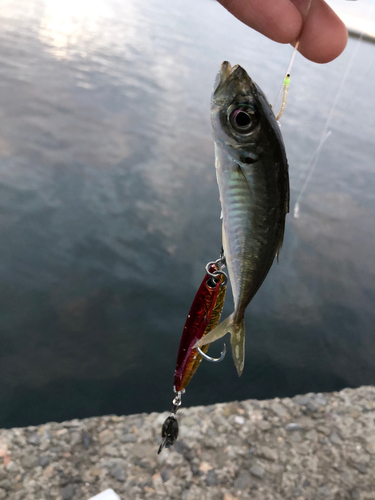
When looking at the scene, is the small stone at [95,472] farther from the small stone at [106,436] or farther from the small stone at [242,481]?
the small stone at [242,481]

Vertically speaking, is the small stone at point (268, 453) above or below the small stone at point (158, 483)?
above

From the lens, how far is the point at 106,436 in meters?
3.65

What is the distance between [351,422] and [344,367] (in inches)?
95.5

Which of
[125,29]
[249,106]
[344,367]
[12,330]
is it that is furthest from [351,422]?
[125,29]

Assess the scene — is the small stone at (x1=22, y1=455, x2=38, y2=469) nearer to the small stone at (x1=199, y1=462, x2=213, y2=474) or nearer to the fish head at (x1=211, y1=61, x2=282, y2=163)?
the small stone at (x1=199, y1=462, x2=213, y2=474)

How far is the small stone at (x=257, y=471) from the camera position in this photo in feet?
11.7

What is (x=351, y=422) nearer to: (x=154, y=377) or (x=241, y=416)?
(x=241, y=416)

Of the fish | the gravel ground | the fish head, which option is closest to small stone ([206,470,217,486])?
the gravel ground

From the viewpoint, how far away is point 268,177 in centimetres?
145

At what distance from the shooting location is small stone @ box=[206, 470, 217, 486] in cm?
343

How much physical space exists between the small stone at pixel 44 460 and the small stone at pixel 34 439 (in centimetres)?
14

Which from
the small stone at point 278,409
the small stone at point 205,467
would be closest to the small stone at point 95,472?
the small stone at point 205,467

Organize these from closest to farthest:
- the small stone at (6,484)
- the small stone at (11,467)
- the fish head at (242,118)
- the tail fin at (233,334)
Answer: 1. the fish head at (242,118)
2. the tail fin at (233,334)
3. the small stone at (6,484)
4. the small stone at (11,467)

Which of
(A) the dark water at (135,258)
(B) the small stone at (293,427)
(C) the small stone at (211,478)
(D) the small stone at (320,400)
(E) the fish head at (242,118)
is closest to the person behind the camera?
(E) the fish head at (242,118)
